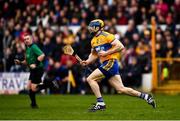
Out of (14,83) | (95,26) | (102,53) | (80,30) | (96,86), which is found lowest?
(96,86)

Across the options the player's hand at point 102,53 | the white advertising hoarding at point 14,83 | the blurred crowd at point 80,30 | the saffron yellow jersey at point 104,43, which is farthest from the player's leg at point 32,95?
the white advertising hoarding at point 14,83

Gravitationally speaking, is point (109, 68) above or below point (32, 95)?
above

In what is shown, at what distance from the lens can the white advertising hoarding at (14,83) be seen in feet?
94.4

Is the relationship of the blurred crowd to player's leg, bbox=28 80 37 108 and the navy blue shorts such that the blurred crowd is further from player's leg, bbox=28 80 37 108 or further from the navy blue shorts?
the navy blue shorts

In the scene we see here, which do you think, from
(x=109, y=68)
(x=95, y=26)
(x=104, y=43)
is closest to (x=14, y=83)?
(x=95, y=26)

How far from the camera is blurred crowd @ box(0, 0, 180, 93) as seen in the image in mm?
27859

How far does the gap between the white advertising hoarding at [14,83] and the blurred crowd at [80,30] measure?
0.94 metres

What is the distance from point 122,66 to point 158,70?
164 cm

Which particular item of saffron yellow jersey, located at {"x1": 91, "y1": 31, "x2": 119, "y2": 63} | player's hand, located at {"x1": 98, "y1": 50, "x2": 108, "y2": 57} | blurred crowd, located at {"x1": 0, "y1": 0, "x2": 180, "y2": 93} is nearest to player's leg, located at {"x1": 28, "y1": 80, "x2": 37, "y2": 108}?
saffron yellow jersey, located at {"x1": 91, "y1": 31, "x2": 119, "y2": 63}

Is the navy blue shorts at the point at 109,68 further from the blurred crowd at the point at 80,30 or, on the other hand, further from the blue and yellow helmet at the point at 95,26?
the blurred crowd at the point at 80,30

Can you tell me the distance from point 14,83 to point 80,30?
370 cm

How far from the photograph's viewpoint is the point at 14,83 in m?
28.9

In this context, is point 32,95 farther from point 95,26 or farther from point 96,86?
point 95,26

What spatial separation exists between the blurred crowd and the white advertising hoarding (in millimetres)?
936
